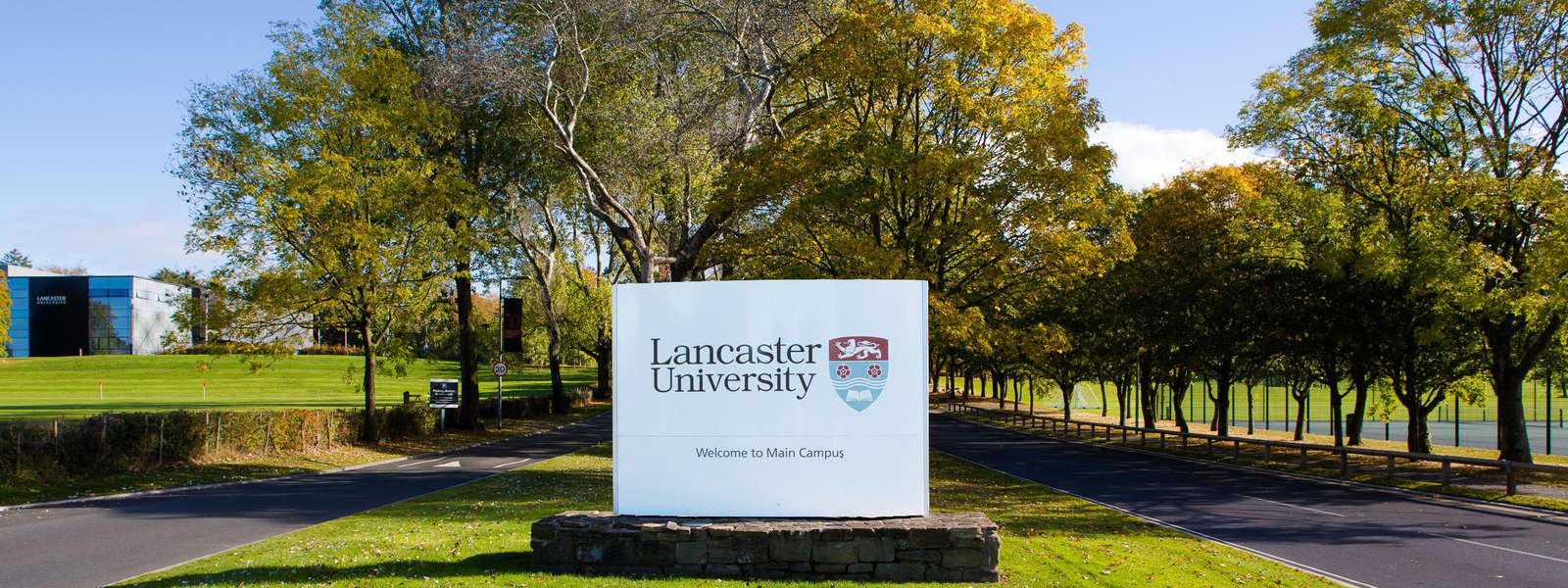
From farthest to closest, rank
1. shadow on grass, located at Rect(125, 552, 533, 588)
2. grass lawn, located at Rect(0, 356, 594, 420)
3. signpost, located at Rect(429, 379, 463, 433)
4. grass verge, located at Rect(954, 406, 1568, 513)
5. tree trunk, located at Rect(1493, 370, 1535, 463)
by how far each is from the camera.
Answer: grass lawn, located at Rect(0, 356, 594, 420) → signpost, located at Rect(429, 379, 463, 433) → tree trunk, located at Rect(1493, 370, 1535, 463) → grass verge, located at Rect(954, 406, 1568, 513) → shadow on grass, located at Rect(125, 552, 533, 588)

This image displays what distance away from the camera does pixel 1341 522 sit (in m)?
14.2

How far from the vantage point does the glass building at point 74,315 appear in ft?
267

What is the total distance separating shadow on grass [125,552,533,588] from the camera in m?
8.21

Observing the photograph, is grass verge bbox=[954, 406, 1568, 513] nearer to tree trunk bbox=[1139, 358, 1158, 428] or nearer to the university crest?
tree trunk bbox=[1139, 358, 1158, 428]

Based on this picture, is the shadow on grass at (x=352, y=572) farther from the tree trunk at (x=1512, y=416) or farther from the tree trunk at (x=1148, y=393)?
the tree trunk at (x=1148, y=393)

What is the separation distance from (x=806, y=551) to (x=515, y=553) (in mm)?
3213

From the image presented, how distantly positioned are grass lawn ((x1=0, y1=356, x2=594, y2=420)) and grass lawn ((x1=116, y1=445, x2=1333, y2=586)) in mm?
15345

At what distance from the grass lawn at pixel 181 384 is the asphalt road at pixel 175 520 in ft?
30.8

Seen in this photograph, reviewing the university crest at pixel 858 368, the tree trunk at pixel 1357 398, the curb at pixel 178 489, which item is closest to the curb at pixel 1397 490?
the tree trunk at pixel 1357 398

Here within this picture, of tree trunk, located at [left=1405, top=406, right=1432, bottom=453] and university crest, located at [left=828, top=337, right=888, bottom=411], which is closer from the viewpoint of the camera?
university crest, located at [left=828, top=337, right=888, bottom=411]

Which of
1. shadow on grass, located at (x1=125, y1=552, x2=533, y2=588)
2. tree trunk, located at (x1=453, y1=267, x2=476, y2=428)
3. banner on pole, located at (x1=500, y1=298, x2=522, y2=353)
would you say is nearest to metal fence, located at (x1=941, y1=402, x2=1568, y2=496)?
shadow on grass, located at (x1=125, y1=552, x2=533, y2=588)

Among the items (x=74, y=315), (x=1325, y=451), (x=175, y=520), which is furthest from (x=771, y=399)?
(x=74, y=315)

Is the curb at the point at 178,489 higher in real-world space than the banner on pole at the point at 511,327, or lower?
lower

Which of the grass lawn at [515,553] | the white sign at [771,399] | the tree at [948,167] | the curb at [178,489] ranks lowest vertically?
the curb at [178,489]
